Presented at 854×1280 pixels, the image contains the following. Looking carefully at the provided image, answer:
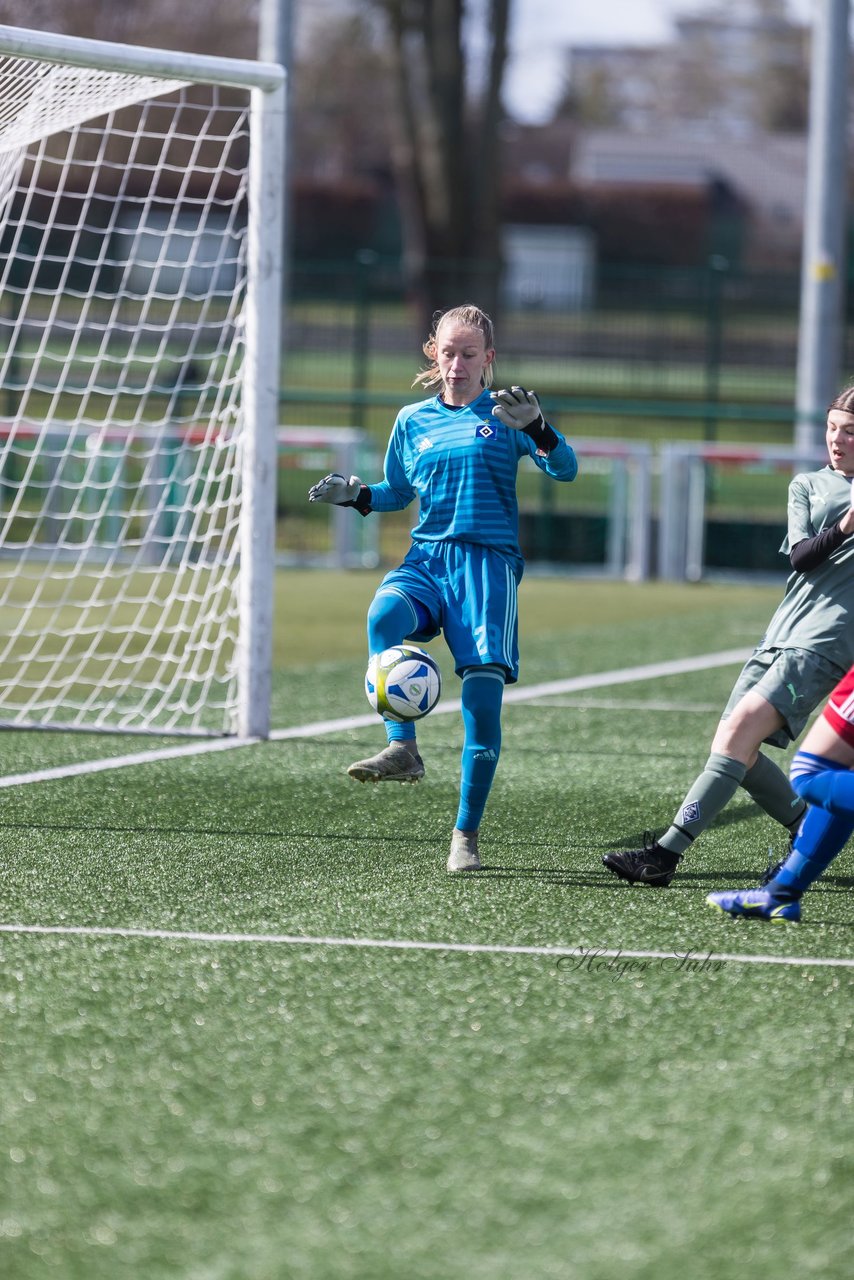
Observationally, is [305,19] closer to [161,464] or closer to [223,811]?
[161,464]

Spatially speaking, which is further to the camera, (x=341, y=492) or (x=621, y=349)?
(x=621, y=349)

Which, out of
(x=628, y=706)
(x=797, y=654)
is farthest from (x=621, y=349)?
(x=797, y=654)

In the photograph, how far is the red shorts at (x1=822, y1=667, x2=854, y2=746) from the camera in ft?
15.1

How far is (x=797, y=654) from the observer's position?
4.96 metres

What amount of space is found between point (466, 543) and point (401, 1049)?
7.00 ft

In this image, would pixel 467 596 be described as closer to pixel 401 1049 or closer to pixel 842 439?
pixel 842 439

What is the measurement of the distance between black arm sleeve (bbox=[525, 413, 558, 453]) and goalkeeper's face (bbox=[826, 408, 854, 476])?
2.73ft

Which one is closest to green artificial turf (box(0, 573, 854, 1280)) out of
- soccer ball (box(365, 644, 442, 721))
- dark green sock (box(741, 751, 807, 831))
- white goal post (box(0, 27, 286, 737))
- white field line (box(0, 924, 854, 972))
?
white field line (box(0, 924, 854, 972))

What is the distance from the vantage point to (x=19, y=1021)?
151 inches

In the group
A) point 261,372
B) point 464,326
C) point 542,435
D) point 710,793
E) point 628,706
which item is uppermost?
point 464,326

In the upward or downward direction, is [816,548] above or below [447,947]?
above

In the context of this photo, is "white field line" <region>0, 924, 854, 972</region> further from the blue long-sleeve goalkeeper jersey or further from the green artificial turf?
the blue long-sleeve goalkeeper jersey

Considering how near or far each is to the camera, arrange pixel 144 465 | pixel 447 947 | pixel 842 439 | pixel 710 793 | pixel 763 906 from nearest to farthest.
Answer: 1. pixel 447 947
2. pixel 763 906
3. pixel 842 439
4. pixel 710 793
5. pixel 144 465

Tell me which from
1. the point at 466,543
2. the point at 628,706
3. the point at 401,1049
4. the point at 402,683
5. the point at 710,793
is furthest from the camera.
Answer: the point at 628,706
